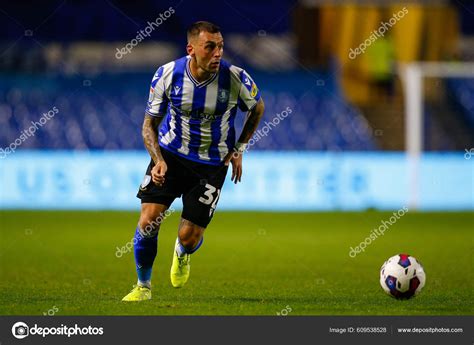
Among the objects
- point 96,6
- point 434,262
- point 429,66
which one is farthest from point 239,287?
point 96,6

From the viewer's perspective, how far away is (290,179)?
18.1 metres

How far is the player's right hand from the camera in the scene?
24.3 ft

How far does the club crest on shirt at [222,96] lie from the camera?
7781 millimetres

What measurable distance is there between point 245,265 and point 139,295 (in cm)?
320

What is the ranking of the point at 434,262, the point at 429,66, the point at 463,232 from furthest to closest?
the point at 429,66, the point at 463,232, the point at 434,262

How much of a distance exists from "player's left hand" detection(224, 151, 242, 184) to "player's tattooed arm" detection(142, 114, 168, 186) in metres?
0.63

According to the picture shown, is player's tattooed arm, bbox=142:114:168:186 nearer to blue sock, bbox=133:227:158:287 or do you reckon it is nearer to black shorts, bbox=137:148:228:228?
black shorts, bbox=137:148:228:228

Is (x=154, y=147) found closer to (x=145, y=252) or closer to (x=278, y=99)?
(x=145, y=252)

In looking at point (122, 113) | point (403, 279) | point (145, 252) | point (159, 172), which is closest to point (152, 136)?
point (159, 172)

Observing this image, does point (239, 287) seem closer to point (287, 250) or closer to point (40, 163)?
point (287, 250)

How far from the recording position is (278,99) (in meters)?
22.6

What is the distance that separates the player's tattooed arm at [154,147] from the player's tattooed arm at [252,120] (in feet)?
2.52

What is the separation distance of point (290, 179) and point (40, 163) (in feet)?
14.8

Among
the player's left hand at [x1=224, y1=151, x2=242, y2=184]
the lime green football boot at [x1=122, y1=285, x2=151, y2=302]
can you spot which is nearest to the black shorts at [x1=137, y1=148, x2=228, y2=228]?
the player's left hand at [x1=224, y1=151, x2=242, y2=184]
